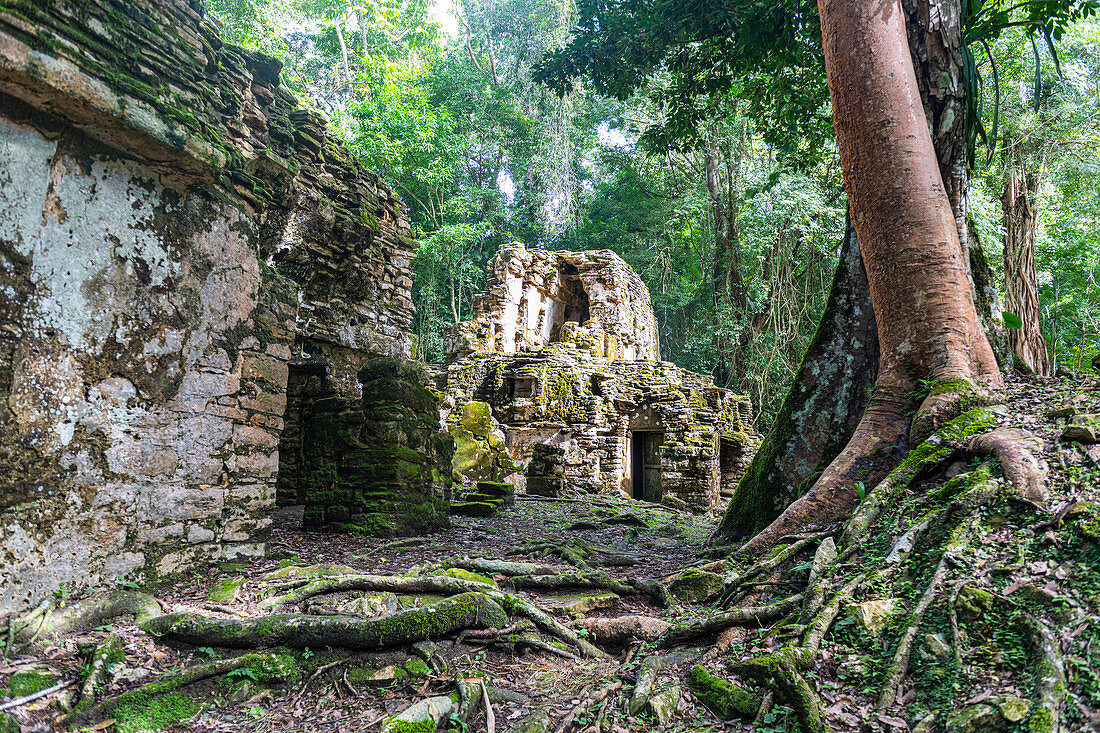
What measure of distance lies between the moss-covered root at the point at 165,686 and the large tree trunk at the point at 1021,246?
8.82m

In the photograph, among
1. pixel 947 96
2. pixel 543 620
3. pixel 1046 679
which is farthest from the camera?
pixel 947 96

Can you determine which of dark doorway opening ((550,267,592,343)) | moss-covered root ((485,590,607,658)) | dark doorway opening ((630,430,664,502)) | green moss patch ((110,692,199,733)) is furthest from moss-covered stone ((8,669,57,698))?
dark doorway opening ((550,267,592,343))

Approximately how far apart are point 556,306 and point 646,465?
26.7 ft

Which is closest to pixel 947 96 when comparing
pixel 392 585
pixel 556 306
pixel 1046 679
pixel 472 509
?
pixel 1046 679

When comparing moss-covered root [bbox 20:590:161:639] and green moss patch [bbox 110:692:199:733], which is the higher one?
moss-covered root [bbox 20:590:161:639]

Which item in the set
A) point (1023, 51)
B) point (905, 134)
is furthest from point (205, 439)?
point (1023, 51)

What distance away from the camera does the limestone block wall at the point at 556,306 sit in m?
18.6

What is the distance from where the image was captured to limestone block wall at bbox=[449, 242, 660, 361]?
731 inches

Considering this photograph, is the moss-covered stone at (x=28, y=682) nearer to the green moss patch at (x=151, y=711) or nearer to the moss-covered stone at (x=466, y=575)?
the green moss patch at (x=151, y=711)

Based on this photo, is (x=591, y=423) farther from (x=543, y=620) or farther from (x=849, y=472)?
→ (x=543, y=620)

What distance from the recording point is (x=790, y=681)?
194 cm

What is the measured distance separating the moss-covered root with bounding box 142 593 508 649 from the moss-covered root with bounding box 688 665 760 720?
1.37m

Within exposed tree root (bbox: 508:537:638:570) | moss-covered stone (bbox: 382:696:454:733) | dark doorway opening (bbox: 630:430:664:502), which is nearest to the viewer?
moss-covered stone (bbox: 382:696:454:733)

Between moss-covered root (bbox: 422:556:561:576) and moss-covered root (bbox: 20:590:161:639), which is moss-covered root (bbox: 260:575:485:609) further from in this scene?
moss-covered root (bbox: 20:590:161:639)
